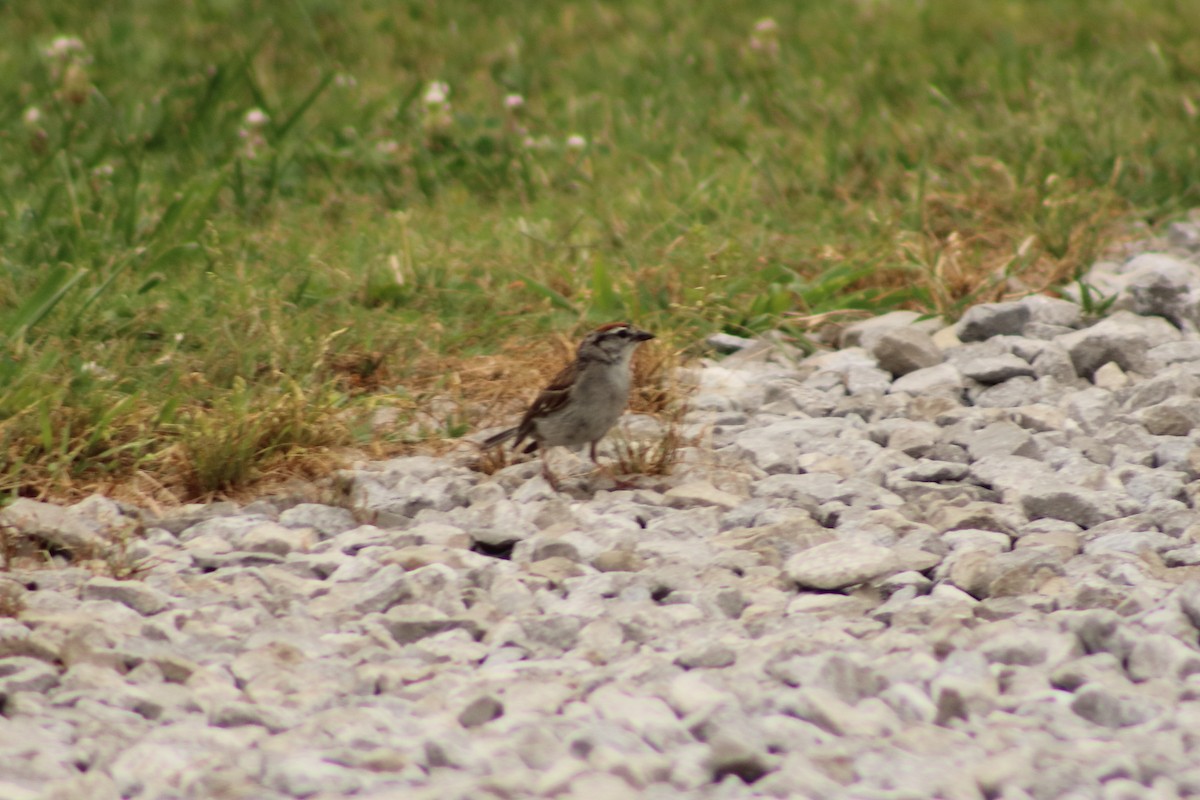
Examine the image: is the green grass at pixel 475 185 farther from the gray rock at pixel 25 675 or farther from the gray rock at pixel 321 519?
the gray rock at pixel 25 675

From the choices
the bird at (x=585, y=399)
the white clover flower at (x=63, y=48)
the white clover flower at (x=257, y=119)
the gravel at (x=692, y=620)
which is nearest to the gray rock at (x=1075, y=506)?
the gravel at (x=692, y=620)

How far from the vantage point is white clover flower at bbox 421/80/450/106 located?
8.99 meters

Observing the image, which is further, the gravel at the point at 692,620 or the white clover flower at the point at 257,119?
the white clover flower at the point at 257,119

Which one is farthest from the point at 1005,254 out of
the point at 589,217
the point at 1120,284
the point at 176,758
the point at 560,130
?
the point at 176,758

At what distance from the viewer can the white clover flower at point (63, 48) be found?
965cm

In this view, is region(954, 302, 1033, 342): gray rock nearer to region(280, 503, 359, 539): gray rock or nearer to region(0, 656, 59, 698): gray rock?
region(280, 503, 359, 539): gray rock

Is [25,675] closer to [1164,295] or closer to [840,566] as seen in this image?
[840,566]

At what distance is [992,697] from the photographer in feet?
11.4

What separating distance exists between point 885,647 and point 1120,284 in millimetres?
3698

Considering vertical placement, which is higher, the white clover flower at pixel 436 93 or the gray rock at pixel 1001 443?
the white clover flower at pixel 436 93

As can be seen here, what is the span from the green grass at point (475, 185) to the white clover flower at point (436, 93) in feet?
0.26

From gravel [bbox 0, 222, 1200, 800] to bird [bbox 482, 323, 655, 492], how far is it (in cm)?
15

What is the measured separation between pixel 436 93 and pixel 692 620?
558 centimetres

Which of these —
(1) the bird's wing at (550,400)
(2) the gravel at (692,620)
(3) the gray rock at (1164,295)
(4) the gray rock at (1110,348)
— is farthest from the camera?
(3) the gray rock at (1164,295)
